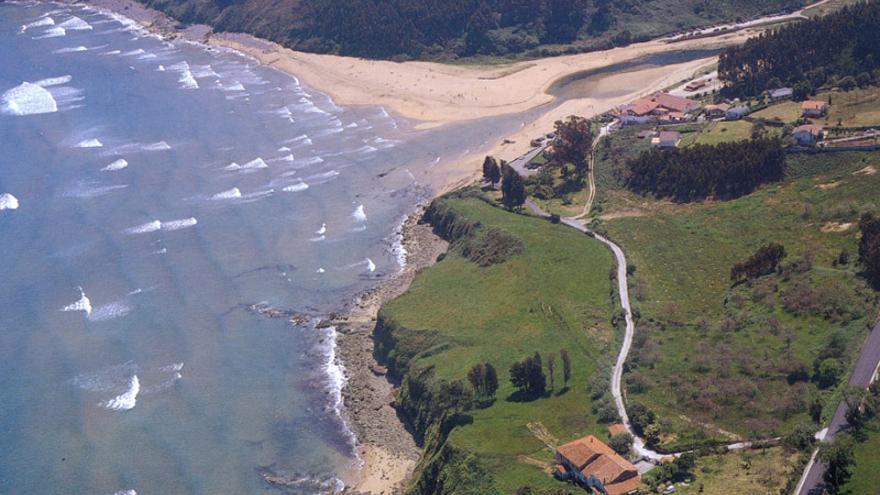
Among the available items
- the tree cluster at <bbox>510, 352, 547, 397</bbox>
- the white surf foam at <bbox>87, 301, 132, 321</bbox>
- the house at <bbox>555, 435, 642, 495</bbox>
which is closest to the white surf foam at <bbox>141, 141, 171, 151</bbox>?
the white surf foam at <bbox>87, 301, 132, 321</bbox>

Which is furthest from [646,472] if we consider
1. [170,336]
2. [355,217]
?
[355,217]

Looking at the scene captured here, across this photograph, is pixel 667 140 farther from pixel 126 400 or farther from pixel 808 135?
pixel 126 400

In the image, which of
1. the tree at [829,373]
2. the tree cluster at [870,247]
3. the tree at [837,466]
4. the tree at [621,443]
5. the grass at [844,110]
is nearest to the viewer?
the tree at [837,466]

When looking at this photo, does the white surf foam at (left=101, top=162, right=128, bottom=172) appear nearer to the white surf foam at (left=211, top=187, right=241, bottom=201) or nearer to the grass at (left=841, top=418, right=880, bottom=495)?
the white surf foam at (left=211, top=187, right=241, bottom=201)

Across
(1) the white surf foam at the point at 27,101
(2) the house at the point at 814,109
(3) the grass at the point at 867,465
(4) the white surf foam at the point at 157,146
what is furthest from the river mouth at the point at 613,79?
(3) the grass at the point at 867,465

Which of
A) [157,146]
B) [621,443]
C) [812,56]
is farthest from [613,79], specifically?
[621,443]

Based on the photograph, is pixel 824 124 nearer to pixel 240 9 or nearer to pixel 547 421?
pixel 547 421

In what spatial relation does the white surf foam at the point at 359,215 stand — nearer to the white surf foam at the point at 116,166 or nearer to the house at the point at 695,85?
the white surf foam at the point at 116,166
